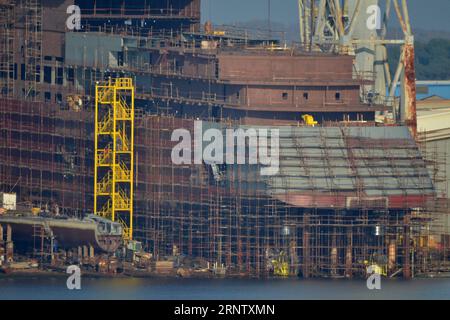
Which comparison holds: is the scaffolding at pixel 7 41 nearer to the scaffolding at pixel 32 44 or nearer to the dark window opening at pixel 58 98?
the scaffolding at pixel 32 44

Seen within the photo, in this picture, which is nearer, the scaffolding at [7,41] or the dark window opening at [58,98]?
the dark window opening at [58,98]

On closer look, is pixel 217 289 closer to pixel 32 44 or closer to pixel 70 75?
pixel 70 75

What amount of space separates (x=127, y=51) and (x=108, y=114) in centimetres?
462

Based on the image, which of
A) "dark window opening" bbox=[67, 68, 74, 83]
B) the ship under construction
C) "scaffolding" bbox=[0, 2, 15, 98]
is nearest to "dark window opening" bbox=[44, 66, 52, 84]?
the ship under construction

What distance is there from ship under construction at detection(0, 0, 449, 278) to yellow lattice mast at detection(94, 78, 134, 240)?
0.09 meters

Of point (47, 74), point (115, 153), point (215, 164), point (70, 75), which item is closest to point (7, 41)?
point (47, 74)

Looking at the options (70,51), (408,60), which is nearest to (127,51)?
(70,51)

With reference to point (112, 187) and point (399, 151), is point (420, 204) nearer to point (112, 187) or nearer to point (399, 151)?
point (399, 151)

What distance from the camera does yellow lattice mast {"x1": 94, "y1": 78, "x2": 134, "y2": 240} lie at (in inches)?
4946

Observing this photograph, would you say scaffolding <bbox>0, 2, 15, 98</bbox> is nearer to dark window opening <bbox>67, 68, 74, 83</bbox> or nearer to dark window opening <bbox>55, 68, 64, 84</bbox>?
dark window opening <bbox>55, 68, 64, 84</bbox>

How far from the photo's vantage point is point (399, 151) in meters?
123

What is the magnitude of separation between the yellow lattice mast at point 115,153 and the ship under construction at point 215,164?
0.28ft

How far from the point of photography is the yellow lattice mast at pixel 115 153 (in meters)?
126

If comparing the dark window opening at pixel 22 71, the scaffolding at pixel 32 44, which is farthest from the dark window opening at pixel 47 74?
the dark window opening at pixel 22 71
